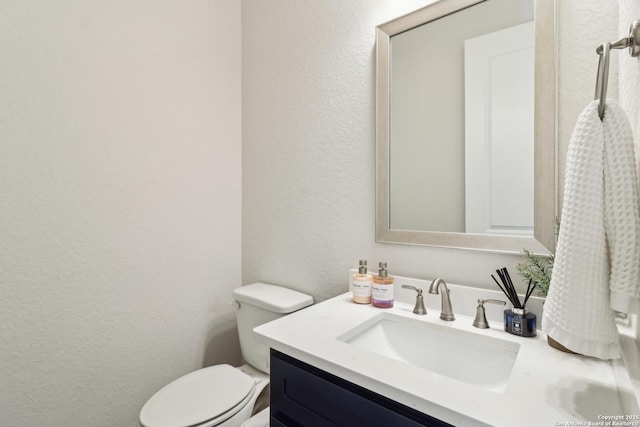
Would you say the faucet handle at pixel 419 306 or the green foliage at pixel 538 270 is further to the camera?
the faucet handle at pixel 419 306

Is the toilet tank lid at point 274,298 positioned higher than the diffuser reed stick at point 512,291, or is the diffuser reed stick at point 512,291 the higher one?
the diffuser reed stick at point 512,291

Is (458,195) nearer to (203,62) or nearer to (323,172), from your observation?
(323,172)

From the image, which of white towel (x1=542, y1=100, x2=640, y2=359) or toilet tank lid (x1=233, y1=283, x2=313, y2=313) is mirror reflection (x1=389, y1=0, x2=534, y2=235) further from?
toilet tank lid (x1=233, y1=283, x2=313, y2=313)

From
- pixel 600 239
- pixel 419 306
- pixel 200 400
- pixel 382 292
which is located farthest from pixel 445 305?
pixel 200 400

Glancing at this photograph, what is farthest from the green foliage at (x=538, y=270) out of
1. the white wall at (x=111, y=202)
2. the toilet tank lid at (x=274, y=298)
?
the white wall at (x=111, y=202)

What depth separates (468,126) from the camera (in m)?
0.97

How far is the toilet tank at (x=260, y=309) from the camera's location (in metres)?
1.24

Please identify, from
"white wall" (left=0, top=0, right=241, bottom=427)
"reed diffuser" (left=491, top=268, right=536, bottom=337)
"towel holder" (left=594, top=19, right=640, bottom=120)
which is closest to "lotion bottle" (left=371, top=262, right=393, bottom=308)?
"reed diffuser" (left=491, top=268, right=536, bottom=337)

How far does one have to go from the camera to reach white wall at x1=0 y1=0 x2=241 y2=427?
101 cm

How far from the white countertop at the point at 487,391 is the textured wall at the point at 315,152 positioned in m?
0.30

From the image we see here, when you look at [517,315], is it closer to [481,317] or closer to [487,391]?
[481,317]

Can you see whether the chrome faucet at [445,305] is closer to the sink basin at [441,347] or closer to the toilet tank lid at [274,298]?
the sink basin at [441,347]

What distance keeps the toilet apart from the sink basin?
1.36ft
